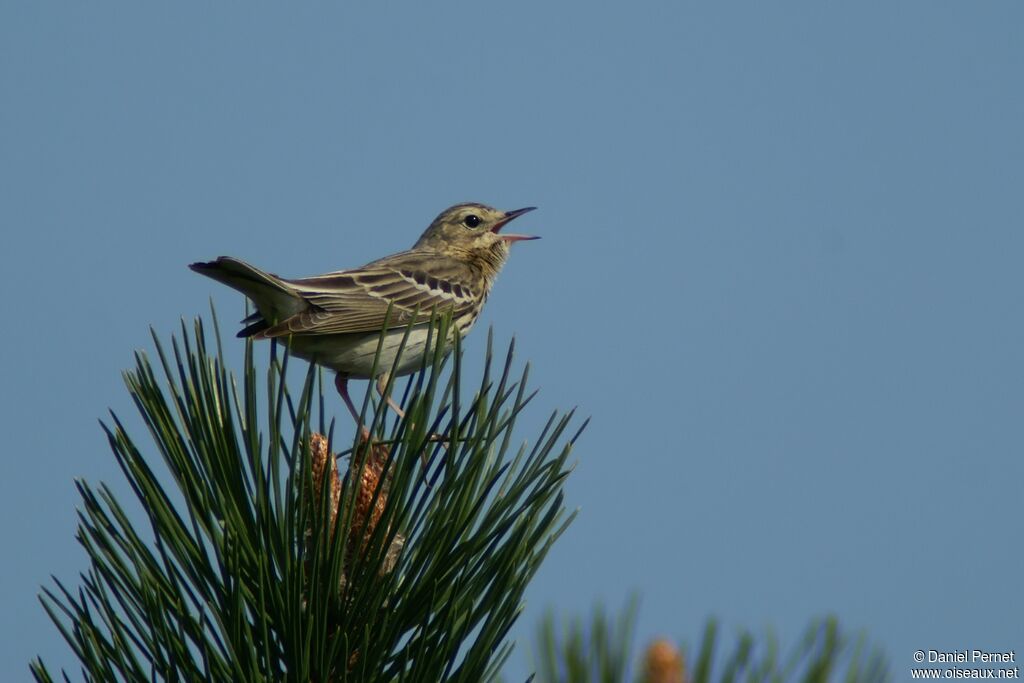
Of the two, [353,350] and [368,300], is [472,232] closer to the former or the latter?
[368,300]

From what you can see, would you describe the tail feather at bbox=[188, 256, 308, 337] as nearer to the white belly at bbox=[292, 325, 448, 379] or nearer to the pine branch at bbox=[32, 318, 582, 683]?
the white belly at bbox=[292, 325, 448, 379]

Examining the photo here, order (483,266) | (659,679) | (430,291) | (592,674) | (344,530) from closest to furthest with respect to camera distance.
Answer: (659,679)
(592,674)
(344,530)
(430,291)
(483,266)

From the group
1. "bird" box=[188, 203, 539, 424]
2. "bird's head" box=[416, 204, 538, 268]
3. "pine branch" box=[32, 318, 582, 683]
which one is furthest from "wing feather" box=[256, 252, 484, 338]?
"pine branch" box=[32, 318, 582, 683]

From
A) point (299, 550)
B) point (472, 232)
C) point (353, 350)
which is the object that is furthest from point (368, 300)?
point (299, 550)

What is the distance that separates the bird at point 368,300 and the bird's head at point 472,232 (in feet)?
0.05

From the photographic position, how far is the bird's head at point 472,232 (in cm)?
1193

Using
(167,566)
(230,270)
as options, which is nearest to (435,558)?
(167,566)

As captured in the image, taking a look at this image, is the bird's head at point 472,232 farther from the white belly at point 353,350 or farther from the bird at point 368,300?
the white belly at point 353,350

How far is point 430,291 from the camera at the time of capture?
9977 mm

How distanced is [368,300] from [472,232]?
127 inches

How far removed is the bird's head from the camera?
11.9m

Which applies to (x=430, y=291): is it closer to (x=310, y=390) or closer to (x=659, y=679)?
(x=310, y=390)

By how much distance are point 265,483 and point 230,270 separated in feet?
12.1

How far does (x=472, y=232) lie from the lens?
12227 millimetres
